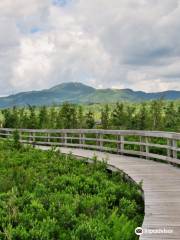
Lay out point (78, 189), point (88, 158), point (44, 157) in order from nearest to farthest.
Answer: point (78, 189) → point (88, 158) → point (44, 157)

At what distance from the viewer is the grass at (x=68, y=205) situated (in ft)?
28.2

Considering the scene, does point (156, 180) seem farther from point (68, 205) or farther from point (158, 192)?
point (68, 205)

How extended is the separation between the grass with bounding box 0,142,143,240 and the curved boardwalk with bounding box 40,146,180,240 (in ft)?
1.34

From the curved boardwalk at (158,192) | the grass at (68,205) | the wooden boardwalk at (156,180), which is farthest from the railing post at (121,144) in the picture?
the grass at (68,205)

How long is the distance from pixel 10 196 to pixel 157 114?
10764cm

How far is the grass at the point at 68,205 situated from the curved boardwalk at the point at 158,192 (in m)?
0.41

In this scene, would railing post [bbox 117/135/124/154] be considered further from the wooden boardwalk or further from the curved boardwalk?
the curved boardwalk

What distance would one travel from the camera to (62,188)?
43.2 ft

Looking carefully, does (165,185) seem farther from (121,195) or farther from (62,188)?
(62,188)

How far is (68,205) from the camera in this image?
10.5 m

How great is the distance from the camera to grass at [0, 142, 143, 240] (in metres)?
8.59

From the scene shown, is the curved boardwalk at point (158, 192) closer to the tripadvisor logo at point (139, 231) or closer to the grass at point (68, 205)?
the tripadvisor logo at point (139, 231)

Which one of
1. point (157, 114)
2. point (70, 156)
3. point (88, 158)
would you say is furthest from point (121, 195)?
point (157, 114)

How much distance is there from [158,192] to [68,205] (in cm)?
213
